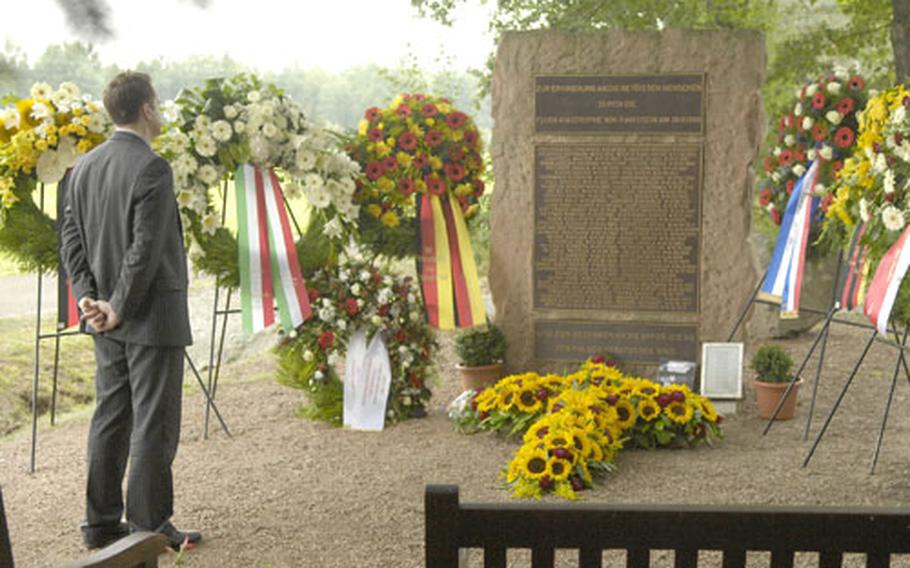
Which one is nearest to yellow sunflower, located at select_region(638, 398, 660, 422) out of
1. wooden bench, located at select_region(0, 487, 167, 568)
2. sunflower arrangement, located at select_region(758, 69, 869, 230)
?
sunflower arrangement, located at select_region(758, 69, 869, 230)

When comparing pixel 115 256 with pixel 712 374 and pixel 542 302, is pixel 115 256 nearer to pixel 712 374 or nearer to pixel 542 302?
pixel 542 302

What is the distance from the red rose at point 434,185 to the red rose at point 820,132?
94.0 inches

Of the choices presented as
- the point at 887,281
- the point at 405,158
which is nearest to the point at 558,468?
the point at 887,281

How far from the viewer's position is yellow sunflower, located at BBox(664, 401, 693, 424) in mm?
5961

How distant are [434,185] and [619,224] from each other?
49.8 inches

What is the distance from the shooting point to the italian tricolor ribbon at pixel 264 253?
6.36 metres

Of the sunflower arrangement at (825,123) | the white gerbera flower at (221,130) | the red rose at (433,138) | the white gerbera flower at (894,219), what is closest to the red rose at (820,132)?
the sunflower arrangement at (825,123)

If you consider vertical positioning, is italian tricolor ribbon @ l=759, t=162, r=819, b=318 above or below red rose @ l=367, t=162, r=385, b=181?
below

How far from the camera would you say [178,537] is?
4578 millimetres

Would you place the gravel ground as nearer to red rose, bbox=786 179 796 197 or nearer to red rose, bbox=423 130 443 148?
red rose, bbox=786 179 796 197

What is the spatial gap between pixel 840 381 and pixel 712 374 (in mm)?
1679

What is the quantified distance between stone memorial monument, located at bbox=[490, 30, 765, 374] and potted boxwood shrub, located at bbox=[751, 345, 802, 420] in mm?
370

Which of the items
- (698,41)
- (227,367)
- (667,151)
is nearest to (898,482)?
(667,151)

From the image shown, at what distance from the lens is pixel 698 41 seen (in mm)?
6938
